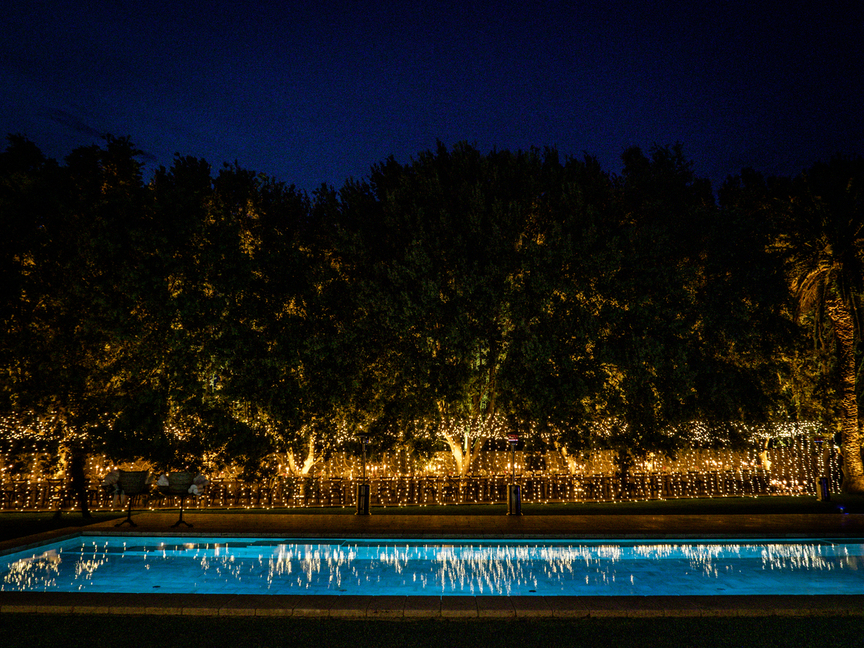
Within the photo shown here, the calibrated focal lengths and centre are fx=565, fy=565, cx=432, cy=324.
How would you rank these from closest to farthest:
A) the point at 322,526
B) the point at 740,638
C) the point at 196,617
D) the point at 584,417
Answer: the point at 740,638 < the point at 196,617 < the point at 322,526 < the point at 584,417

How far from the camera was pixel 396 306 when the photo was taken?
18.0m

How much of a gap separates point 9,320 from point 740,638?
66.4 ft

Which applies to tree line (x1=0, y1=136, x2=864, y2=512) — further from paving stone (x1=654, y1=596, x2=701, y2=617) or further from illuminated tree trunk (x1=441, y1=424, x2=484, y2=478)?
paving stone (x1=654, y1=596, x2=701, y2=617)

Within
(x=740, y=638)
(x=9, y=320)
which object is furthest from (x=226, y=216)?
(x=740, y=638)

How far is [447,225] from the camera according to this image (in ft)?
62.2

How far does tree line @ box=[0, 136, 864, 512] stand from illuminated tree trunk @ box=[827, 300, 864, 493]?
5.4 inches

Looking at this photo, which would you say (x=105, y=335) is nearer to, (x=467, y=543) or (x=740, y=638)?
(x=467, y=543)

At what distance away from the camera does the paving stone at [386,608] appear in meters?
6.60

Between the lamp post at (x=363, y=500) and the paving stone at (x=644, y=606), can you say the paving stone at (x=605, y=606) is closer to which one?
the paving stone at (x=644, y=606)

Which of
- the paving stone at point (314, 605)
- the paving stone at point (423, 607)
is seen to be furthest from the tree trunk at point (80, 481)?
the paving stone at point (423, 607)

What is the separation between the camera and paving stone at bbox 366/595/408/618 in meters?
6.60

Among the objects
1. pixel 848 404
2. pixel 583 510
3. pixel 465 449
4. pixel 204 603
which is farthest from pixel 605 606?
pixel 848 404

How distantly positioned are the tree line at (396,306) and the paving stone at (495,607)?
10.8 meters

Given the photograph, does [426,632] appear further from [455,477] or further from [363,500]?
[455,477]
